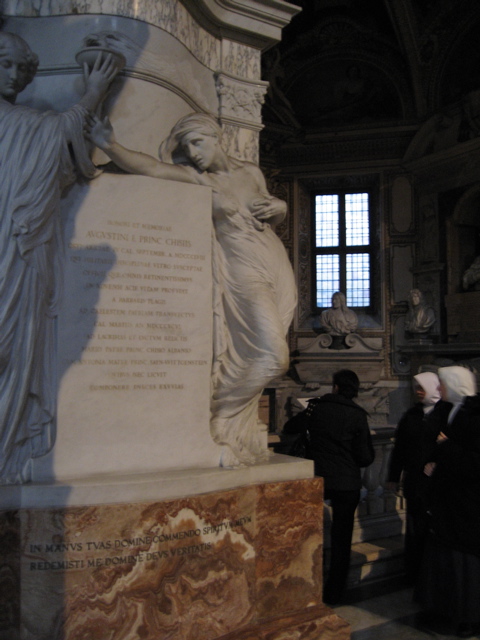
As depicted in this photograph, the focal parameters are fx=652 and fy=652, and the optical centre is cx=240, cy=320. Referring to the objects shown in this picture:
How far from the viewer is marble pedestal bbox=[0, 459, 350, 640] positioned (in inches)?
102

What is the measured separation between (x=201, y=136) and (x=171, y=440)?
5.21 feet

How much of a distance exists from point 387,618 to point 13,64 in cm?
354

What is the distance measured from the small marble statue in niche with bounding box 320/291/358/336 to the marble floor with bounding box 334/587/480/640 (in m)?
8.66

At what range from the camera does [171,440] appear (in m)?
3.09

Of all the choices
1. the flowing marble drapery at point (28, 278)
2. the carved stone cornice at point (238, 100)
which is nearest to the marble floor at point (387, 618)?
the flowing marble drapery at point (28, 278)

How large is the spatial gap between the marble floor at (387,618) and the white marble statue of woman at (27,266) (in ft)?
6.82

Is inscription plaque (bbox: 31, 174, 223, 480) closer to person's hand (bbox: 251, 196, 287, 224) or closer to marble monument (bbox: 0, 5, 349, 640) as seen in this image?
marble monument (bbox: 0, 5, 349, 640)

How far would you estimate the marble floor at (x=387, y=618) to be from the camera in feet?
11.6

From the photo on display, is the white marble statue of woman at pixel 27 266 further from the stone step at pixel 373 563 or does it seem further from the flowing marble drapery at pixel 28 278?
the stone step at pixel 373 563

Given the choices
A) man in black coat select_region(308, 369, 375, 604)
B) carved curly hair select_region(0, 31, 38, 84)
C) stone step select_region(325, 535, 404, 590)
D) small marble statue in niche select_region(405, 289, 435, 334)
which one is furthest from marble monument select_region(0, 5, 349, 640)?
small marble statue in niche select_region(405, 289, 435, 334)

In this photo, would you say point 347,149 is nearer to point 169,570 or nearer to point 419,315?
point 419,315

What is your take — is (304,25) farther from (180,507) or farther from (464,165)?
(180,507)

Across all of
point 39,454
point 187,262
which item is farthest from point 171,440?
point 187,262

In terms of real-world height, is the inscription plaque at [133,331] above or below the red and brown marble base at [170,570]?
above
